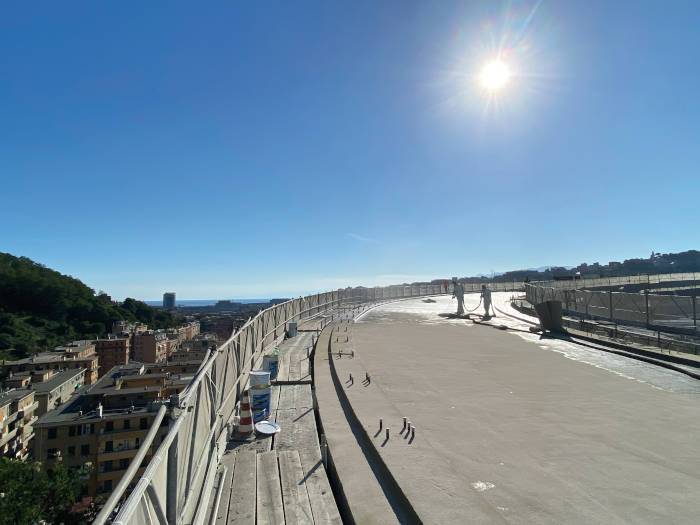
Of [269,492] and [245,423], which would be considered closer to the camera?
[269,492]

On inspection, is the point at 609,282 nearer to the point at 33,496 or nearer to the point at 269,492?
the point at 269,492

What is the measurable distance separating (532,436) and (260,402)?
12.3 ft

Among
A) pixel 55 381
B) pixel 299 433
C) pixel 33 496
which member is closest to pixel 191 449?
pixel 299 433

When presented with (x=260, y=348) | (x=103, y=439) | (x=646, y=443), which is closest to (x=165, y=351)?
(x=103, y=439)

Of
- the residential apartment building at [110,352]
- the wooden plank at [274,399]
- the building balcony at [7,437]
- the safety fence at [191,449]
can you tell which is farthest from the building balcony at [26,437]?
the safety fence at [191,449]

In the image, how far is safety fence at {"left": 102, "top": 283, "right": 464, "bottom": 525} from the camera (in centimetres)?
184

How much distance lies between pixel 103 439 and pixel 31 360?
160 feet

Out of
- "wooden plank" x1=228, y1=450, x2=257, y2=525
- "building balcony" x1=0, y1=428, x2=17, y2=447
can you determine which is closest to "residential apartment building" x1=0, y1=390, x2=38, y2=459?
"building balcony" x1=0, y1=428, x2=17, y2=447

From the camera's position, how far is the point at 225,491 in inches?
150

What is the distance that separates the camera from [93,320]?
117188 mm

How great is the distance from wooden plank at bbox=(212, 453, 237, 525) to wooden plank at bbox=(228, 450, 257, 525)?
0.11 feet

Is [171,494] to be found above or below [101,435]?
above

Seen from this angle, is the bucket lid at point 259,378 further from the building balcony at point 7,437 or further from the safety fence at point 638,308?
the building balcony at point 7,437

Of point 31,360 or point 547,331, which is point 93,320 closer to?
point 31,360
